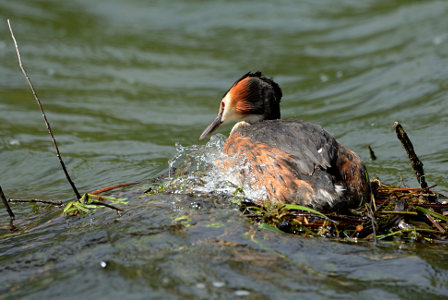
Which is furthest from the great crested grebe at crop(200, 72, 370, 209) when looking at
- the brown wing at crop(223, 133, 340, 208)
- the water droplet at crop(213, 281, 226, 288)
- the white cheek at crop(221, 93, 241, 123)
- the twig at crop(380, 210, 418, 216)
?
the water droplet at crop(213, 281, 226, 288)

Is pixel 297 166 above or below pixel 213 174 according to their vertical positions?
above

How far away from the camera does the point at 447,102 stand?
27.6 ft

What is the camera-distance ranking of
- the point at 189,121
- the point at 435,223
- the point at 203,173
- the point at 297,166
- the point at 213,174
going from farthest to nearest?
the point at 189,121 → the point at 203,173 → the point at 213,174 → the point at 297,166 → the point at 435,223

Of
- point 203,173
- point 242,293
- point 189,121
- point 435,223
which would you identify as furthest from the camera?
point 189,121

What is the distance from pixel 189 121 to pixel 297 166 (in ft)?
16.8

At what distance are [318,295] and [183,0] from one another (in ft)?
43.1

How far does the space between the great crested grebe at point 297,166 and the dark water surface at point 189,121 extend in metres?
0.38

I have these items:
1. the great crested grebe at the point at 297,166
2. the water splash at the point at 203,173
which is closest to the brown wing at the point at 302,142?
the great crested grebe at the point at 297,166

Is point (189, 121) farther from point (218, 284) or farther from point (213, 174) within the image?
point (218, 284)

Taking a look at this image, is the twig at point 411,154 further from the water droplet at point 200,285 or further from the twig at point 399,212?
the water droplet at point 200,285

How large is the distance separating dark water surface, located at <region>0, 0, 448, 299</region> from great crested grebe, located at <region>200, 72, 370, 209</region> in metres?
0.38

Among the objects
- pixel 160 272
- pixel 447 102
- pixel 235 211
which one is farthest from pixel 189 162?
pixel 447 102

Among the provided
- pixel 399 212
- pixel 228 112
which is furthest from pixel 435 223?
pixel 228 112

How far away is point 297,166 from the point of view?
4.53 metres
